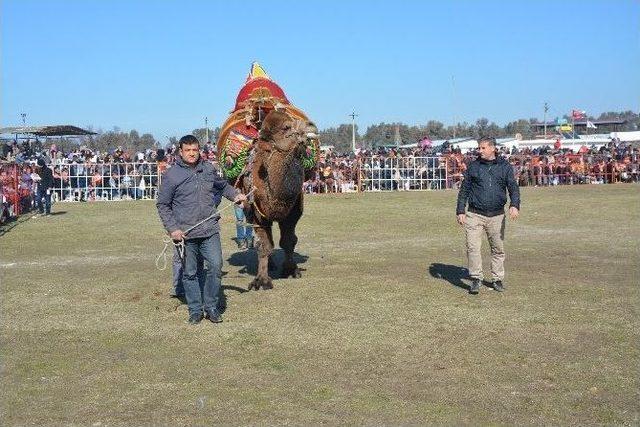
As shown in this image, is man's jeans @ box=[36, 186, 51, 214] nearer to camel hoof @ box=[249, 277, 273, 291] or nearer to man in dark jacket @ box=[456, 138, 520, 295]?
camel hoof @ box=[249, 277, 273, 291]

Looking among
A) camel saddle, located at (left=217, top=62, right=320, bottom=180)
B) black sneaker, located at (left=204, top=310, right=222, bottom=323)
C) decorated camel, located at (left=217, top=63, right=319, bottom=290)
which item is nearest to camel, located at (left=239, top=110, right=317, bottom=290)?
decorated camel, located at (left=217, top=63, right=319, bottom=290)

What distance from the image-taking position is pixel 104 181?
30.6 m

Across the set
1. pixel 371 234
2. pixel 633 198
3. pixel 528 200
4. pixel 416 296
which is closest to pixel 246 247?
pixel 371 234

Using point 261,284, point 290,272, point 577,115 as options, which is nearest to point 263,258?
point 261,284

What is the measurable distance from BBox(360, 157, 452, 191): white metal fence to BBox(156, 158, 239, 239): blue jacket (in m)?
24.4

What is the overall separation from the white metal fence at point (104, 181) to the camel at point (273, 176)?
20.8m

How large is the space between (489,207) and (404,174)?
23.6 metres

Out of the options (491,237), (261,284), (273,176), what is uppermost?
(273,176)

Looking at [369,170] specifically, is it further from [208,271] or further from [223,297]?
[208,271]

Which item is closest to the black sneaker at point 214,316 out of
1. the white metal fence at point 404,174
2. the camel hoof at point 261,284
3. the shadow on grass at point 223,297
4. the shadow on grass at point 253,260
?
the shadow on grass at point 223,297

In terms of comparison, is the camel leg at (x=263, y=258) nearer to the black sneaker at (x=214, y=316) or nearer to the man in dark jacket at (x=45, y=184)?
the black sneaker at (x=214, y=316)

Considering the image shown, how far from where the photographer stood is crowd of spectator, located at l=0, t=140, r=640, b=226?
30344 mm

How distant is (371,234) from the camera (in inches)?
645

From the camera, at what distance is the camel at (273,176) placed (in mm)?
9555
